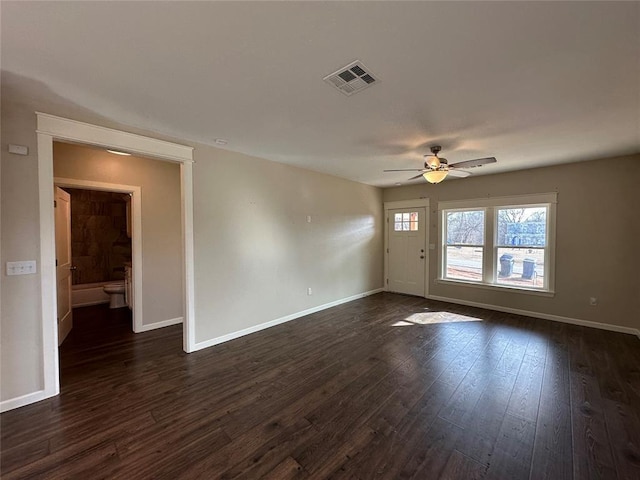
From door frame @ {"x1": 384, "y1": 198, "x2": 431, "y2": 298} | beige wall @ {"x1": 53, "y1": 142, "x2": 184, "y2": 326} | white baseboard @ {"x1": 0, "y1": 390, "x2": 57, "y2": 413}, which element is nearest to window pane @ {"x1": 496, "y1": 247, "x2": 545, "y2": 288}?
door frame @ {"x1": 384, "y1": 198, "x2": 431, "y2": 298}

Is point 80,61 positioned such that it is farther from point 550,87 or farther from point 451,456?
point 451,456

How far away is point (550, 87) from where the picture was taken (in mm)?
2059

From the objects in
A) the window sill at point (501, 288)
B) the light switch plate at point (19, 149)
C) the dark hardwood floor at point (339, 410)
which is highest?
the light switch plate at point (19, 149)

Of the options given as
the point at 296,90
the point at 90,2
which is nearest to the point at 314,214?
the point at 296,90

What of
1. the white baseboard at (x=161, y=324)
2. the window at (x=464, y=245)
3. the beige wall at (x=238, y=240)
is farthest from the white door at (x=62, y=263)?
the window at (x=464, y=245)

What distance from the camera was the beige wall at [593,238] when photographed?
3.85 metres

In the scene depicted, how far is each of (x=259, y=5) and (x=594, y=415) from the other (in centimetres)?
371

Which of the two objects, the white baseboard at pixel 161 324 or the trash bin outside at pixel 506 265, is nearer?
the white baseboard at pixel 161 324

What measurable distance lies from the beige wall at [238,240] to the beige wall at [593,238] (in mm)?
3077

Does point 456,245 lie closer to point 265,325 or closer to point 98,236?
point 265,325

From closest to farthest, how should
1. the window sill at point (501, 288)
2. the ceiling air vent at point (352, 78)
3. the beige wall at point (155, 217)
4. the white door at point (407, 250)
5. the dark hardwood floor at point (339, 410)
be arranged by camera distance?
the dark hardwood floor at point (339, 410) < the ceiling air vent at point (352, 78) < the beige wall at point (155, 217) < the window sill at point (501, 288) < the white door at point (407, 250)

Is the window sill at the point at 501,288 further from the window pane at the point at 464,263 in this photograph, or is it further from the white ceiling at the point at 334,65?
the white ceiling at the point at 334,65

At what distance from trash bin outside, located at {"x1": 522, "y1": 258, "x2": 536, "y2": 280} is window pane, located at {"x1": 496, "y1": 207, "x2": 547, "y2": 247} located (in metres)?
0.29

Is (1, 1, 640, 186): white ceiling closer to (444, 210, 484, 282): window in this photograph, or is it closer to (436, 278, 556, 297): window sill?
(444, 210, 484, 282): window
